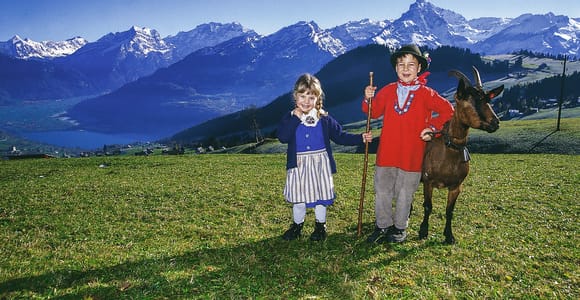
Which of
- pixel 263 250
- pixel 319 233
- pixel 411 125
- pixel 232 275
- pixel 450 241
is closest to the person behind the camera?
pixel 232 275

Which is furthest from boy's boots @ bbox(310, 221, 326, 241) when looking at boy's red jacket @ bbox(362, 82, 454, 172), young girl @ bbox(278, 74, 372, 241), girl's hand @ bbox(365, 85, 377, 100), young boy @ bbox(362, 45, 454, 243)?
girl's hand @ bbox(365, 85, 377, 100)

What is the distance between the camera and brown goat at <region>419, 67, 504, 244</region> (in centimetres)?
760

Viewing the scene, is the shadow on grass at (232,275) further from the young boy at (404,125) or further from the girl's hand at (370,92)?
the girl's hand at (370,92)

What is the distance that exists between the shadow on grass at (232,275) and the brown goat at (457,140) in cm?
179

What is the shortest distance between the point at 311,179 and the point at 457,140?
3.62 meters

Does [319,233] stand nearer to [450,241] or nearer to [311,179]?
[311,179]

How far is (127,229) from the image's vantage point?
1081cm

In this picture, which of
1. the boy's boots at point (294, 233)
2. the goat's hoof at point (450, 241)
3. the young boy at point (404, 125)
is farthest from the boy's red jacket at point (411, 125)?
the boy's boots at point (294, 233)

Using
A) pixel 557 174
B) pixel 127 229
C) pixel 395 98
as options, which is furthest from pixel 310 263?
pixel 557 174

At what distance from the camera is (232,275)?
7.22 m

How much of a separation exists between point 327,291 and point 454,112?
508cm

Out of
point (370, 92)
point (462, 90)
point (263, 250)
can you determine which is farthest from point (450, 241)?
point (263, 250)

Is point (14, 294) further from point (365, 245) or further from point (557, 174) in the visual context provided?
point (557, 174)

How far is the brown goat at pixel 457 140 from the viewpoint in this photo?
7602 mm
